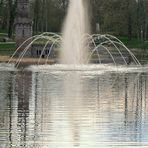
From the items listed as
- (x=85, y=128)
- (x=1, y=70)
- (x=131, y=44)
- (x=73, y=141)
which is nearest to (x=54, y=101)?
(x=85, y=128)

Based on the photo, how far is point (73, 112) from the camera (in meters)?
18.3

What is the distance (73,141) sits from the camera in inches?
539

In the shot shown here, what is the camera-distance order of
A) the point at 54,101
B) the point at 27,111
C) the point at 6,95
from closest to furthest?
1. the point at 27,111
2. the point at 54,101
3. the point at 6,95

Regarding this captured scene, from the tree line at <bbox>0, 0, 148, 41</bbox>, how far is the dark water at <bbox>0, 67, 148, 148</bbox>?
51.2 meters

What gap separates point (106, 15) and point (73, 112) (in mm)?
70428

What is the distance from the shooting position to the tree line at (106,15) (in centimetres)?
8469

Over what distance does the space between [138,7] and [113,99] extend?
6356 centimetres

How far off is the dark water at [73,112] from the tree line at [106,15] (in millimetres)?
51168

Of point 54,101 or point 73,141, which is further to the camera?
point 54,101

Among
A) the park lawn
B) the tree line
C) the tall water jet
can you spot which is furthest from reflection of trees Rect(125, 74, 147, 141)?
the tree line

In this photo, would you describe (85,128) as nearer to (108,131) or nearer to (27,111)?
(108,131)

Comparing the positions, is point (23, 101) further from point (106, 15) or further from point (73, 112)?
point (106, 15)

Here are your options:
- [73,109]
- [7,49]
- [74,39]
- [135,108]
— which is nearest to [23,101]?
[73,109]

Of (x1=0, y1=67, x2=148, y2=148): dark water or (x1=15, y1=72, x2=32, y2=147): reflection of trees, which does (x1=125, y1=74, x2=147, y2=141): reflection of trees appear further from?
(x1=15, y1=72, x2=32, y2=147): reflection of trees
